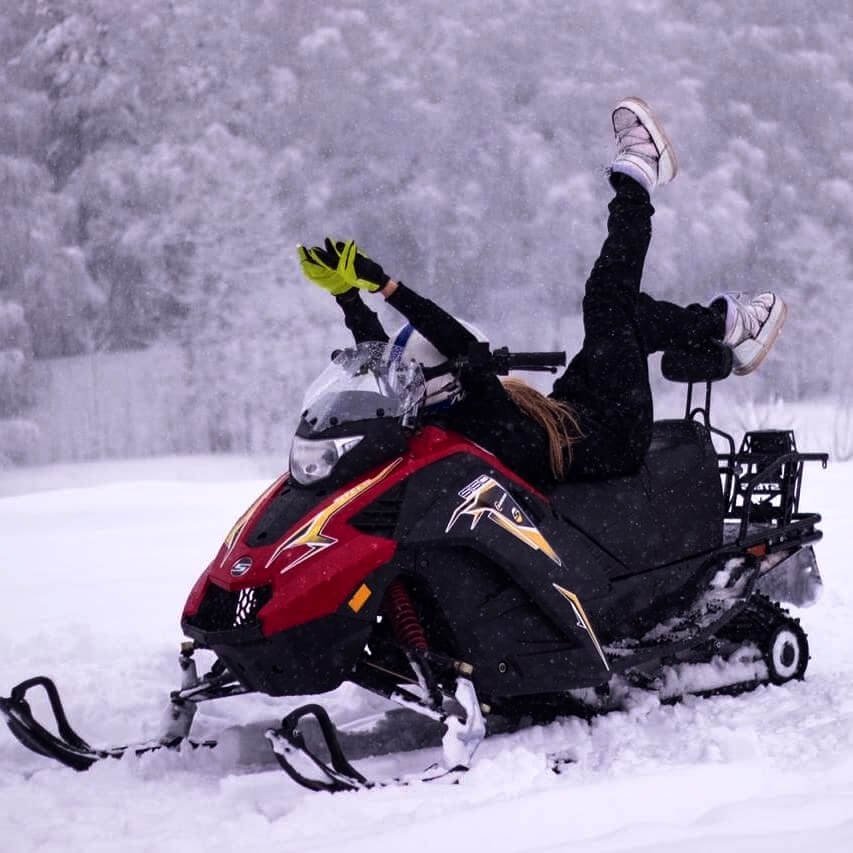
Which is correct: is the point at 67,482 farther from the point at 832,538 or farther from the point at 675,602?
the point at 675,602

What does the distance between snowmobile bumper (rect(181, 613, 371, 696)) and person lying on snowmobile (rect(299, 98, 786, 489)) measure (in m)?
0.74

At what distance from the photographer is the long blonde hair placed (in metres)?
2.99

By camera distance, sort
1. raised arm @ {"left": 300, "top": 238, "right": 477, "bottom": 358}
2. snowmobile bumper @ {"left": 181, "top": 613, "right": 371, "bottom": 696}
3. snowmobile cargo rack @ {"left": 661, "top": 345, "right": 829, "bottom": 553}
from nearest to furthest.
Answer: snowmobile bumper @ {"left": 181, "top": 613, "right": 371, "bottom": 696} → raised arm @ {"left": 300, "top": 238, "right": 477, "bottom": 358} → snowmobile cargo rack @ {"left": 661, "top": 345, "right": 829, "bottom": 553}

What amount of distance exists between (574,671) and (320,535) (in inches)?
30.1

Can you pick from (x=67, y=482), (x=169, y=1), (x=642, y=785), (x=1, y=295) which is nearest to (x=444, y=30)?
(x=169, y=1)

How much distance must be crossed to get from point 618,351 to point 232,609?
4.83ft

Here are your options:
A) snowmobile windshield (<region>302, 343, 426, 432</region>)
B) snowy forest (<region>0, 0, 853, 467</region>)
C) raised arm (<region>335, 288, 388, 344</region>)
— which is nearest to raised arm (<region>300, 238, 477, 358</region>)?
snowmobile windshield (<region>302, 343, 426, 432</region>)

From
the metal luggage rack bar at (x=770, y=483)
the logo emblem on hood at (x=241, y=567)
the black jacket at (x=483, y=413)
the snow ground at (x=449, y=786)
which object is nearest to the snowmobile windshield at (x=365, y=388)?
the black jacket at (x=483, y=413)

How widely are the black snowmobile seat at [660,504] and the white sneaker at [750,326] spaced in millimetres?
286

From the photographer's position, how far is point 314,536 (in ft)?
8.02

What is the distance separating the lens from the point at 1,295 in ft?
32.8

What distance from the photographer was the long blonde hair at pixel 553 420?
9.81 ft

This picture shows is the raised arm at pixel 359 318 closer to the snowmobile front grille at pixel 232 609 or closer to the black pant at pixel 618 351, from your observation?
the black pant at pixel 618 351

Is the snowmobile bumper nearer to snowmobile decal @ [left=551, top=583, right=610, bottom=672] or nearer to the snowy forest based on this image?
snowmobile decal @ [left=551, top=583, right=610, bottom=672]
